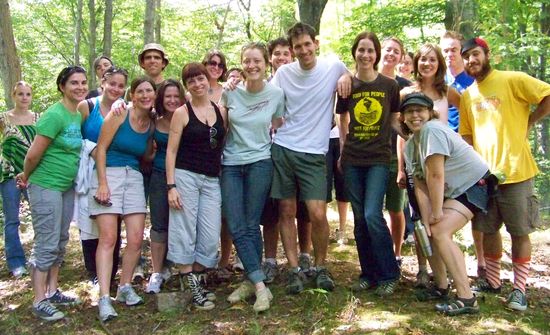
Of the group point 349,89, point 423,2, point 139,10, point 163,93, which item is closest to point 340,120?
point 349,89

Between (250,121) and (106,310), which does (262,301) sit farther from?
(250,121)

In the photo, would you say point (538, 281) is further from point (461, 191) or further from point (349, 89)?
point (349, 89)

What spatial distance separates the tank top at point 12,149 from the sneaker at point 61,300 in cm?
188

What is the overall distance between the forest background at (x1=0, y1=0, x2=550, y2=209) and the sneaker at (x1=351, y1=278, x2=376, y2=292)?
16.9 feet

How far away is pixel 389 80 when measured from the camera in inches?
173

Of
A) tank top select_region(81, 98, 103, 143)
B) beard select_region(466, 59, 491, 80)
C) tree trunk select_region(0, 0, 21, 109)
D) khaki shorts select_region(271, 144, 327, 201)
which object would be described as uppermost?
tree trunk select_region(0, 0, 21, 109)

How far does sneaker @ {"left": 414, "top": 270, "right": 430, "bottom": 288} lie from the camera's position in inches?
182

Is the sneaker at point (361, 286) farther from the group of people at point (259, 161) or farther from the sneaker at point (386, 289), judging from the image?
the sneaker at point (386, 289)

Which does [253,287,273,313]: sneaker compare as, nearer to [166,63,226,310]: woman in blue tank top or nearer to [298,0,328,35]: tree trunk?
[166,63,226,310]: woman in blue tank top

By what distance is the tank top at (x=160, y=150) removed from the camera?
15.0 feet

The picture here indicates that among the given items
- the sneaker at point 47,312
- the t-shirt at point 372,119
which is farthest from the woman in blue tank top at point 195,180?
the t-shirt at point 372,119

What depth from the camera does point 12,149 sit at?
565cm

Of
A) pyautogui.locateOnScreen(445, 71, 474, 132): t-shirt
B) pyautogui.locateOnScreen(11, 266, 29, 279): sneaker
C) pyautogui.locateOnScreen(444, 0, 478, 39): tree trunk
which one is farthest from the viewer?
pyautogui.locateOnScreen(444, 0, 478, 39): tree trunk

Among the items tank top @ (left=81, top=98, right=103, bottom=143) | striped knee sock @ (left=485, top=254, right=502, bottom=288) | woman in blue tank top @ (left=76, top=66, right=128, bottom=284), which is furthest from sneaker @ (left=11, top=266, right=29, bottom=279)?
striped knee sock @ (left=485, top=254, right=502, bottom=288)
